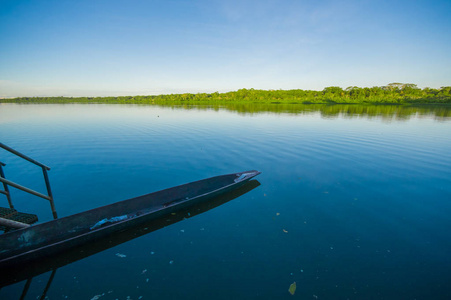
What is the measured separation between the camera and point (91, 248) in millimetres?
5422

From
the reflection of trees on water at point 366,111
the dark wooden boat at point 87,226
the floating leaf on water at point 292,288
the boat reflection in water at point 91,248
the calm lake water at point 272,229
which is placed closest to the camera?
the floating leaf on water at point 292,288

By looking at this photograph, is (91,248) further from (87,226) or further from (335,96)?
(335,96)

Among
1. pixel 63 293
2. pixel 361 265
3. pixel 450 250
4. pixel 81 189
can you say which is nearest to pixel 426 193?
pixel 450 250

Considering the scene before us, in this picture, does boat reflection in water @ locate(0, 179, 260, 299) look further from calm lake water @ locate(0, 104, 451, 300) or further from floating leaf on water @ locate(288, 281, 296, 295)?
floating leaf on water @ locate(288, 281, 296, 295)

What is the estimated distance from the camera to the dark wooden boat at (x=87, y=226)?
471 cm

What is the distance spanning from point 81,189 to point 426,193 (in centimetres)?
1568

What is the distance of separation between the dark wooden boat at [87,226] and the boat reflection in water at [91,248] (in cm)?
27

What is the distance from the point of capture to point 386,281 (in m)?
4.43

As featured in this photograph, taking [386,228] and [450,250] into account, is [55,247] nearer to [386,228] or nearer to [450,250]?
[386,228]

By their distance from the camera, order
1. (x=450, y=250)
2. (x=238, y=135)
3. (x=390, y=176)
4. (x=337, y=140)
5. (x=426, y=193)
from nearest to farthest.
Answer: (x=450, y=250) → (x=426, y=193) → (x=390, y=176) → (x=337, y=140) → (x=238, y=135)

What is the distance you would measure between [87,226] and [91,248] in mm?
870

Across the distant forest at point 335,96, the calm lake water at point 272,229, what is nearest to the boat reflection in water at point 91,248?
the calm lake water at point 272,229

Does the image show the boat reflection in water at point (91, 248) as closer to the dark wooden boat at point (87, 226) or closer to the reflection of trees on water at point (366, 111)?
the dark wooden boat at point (87, 226)

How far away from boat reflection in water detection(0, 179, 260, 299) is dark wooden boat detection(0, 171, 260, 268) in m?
0.27
